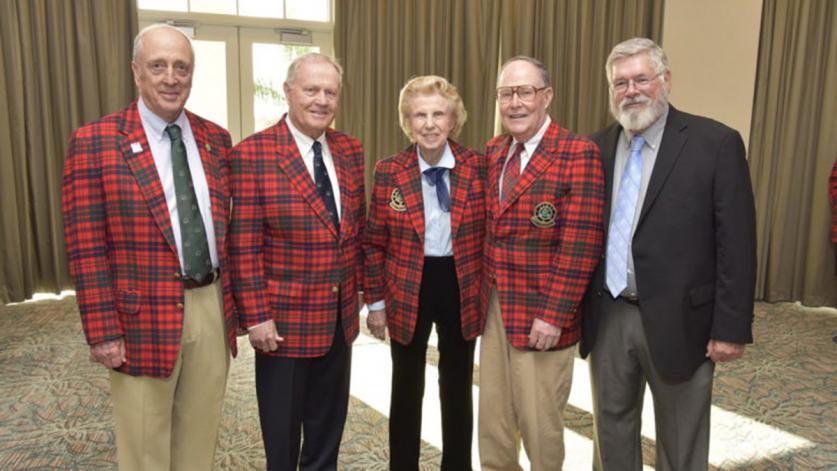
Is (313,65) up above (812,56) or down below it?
below

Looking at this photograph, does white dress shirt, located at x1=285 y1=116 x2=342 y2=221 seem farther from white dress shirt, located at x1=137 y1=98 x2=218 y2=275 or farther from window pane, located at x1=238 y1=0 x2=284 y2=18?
window pane, located at x1=238 y1=0 x2=284 y2=18

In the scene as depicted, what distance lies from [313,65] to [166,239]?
734mm

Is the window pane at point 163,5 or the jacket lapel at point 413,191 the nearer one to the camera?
the jacket lapel at point 413,191

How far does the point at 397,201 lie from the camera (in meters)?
2.23

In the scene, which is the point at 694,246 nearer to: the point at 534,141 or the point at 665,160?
the point at 665,160

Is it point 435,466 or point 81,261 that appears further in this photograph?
point 435,466

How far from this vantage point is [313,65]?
6.77ft

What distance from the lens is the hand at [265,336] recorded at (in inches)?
80.4

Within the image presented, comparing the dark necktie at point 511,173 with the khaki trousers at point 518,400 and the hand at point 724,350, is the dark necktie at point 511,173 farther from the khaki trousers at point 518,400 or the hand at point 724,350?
the hand at point 724,350

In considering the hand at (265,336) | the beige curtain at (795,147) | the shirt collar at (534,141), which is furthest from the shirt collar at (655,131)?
the beige curtain at (795,147)

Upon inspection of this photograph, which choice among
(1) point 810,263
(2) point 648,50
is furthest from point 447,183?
(1) point 810,263

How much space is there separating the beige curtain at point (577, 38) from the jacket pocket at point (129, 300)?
195 inches

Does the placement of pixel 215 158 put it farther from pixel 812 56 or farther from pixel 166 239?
pixel 812 56

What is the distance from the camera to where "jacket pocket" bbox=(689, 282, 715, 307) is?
77.2 inches
